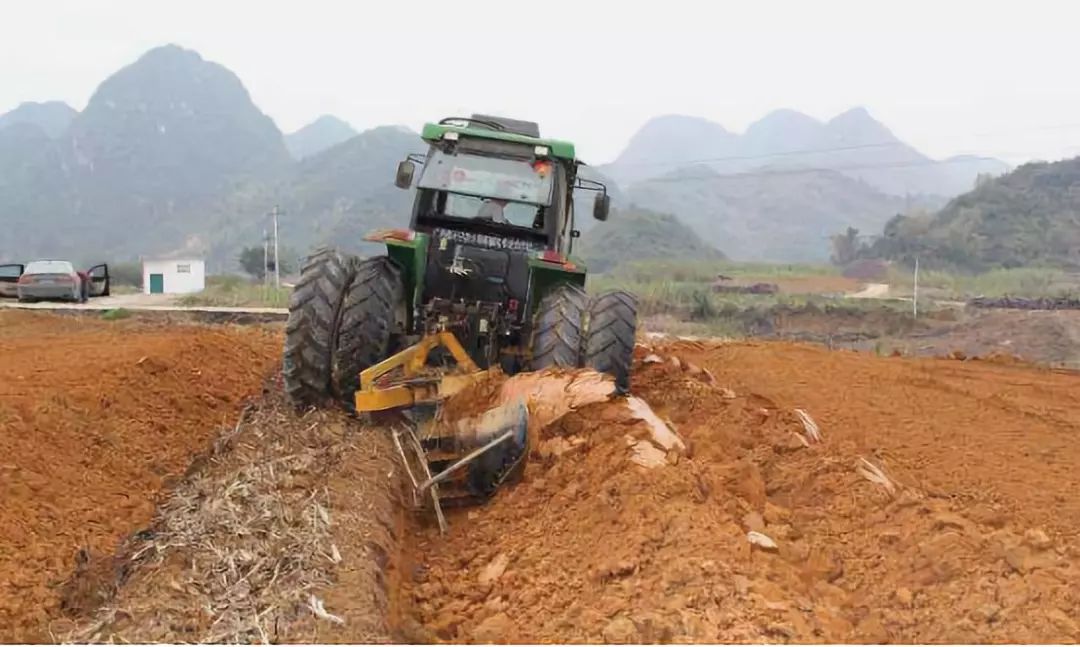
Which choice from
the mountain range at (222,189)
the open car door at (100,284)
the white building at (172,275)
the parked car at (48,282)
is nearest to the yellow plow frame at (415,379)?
the parked car at (48,282)

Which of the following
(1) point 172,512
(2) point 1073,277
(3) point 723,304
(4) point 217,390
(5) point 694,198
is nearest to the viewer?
(1) point 172,512

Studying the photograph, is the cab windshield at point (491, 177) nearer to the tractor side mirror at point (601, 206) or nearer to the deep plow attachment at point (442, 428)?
the tractor side mirror at point (601, 206)

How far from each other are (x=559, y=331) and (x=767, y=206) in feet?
493

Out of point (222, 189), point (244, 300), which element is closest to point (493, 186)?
point (244, 300)

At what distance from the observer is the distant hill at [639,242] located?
82312 mm

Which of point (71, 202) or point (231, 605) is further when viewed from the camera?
point (71, 202)

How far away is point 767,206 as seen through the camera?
498 feet

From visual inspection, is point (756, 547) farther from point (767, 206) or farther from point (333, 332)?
point (767, 206)

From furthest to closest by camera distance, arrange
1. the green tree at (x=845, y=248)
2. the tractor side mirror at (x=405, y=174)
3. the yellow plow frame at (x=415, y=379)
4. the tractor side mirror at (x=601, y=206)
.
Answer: the green tree at (x=845, y=248) → the tractor side mirror at (x=601, y=206) → the tractor side mirror at (x=405, y=174) → the yellow plow frame at (x=415, y=379)

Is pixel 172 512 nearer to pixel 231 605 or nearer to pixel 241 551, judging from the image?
pixel 241 551

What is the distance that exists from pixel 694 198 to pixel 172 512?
507 ft

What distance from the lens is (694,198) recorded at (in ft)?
512

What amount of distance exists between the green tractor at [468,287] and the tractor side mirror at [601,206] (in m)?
0.03

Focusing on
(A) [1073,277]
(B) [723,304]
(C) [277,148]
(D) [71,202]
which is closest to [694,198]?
(C) [277,148]
